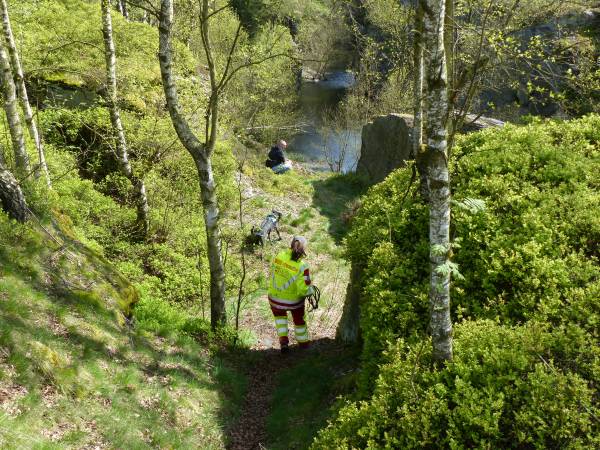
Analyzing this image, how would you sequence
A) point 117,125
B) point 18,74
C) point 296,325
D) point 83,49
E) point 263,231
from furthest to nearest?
1. point 83,49
2. point 263,231
3. point 117,125
4. point 18,74
5. point 296,325

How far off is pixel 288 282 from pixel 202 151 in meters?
2.93

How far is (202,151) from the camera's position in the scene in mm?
8086

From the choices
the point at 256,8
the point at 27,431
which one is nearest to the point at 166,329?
the point at 27,431

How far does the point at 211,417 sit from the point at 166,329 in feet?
6.90

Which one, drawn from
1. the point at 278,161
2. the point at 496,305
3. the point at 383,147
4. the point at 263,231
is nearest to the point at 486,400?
the point at 496,305

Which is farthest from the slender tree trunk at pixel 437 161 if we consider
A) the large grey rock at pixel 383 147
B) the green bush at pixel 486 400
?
the large grey rock at pixel 383 147

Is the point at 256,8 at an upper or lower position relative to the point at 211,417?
upper

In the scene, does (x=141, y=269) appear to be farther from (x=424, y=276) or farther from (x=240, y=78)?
(x=240, y=78)

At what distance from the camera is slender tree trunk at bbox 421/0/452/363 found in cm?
398

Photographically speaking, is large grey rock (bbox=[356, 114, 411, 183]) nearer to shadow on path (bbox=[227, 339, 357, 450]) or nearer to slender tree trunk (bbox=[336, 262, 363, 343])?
slender tree trunk (bbox=[336, 262, 363, 343])

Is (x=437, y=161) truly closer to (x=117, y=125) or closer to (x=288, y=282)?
(x=288, y=282)

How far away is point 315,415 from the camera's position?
22.5 feet

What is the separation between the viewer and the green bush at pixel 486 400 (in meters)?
4.17

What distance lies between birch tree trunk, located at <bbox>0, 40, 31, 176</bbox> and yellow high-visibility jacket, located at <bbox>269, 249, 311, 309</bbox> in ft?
16.7
